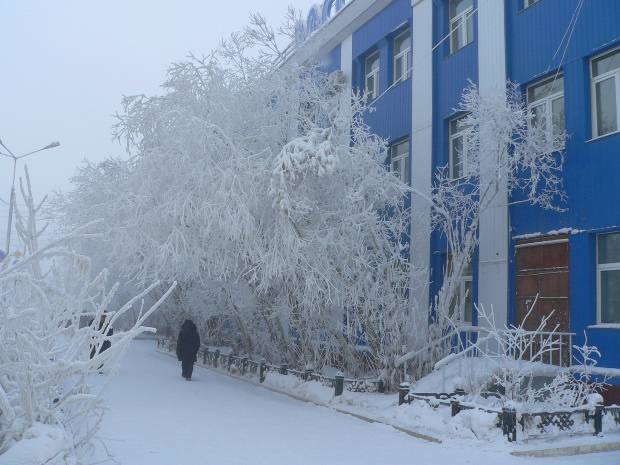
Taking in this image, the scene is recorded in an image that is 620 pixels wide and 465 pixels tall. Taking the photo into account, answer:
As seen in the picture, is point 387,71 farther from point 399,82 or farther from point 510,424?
point 510,424

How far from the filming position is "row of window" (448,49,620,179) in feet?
39.8

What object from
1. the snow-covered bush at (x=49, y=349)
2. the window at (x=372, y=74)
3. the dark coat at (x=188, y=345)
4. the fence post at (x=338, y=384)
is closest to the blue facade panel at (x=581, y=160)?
the fence post at (x=338, y=384)

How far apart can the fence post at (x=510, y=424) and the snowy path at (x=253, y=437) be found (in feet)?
1.23

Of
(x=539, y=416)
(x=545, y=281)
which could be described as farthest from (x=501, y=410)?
(x=545, y=281)

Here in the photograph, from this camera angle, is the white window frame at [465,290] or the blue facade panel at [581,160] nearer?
the blue facade panel at [581,160]

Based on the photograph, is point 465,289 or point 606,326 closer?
point 606,326

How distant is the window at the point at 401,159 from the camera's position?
18312 millimetres

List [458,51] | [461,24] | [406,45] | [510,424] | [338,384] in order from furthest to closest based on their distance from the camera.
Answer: [406,45], [461,24], [458,51], [338,384], [510,424]

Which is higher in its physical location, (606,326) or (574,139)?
(574,139)

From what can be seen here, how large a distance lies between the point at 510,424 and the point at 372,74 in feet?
47.2

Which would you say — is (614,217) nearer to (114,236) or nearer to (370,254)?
(370,254)

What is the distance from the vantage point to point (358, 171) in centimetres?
1348

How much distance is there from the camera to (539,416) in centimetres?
902

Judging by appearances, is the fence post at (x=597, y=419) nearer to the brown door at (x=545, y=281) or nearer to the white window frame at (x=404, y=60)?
the brown door at (x=545, y=281)
